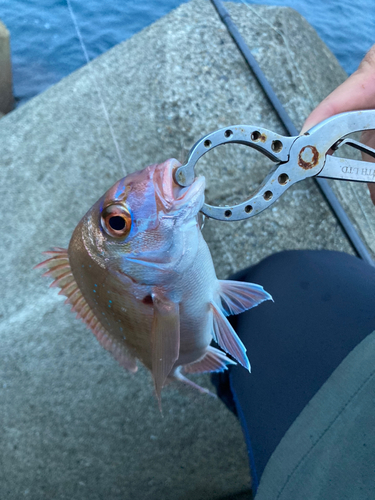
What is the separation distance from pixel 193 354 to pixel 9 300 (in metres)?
1.05

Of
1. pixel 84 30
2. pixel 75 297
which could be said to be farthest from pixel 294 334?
pixel 84 30

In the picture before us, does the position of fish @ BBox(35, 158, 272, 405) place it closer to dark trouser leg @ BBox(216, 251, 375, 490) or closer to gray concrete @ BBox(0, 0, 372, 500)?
dark trouser leg @ BBox(216, 251, 375, 490)

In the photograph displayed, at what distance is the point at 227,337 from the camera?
0.97 meters

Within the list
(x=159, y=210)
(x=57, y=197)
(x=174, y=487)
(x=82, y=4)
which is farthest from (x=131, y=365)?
(x=82, y=4)

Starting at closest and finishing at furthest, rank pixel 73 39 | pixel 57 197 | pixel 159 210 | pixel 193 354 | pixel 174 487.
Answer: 1. pixel 159 210
2. pixel 193 354
3. pixel 174 487
4. pixel 57 197
5. pixel 73 39

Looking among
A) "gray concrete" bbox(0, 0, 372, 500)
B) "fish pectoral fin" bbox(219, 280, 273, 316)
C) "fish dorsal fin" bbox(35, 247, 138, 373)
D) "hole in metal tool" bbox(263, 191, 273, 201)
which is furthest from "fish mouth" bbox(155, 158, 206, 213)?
"gray concrete" bbox(0, 0, 372, 500)

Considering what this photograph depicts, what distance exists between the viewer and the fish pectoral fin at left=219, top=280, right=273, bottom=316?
961 millimetres

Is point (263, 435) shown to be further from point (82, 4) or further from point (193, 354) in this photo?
point (82, 4)

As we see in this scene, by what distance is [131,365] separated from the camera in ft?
3.81

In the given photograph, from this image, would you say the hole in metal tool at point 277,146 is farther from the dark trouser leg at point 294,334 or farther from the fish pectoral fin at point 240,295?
the dark trouser leg at point 294,334

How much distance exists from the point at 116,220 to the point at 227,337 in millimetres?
432

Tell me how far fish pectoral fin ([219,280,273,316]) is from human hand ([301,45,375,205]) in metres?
0.52

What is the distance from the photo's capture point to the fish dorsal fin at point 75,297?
1.08m

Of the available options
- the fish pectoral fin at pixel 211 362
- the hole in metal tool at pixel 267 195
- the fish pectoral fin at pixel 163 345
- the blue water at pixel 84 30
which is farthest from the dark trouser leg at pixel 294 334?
the blue water at pixel 84 30
